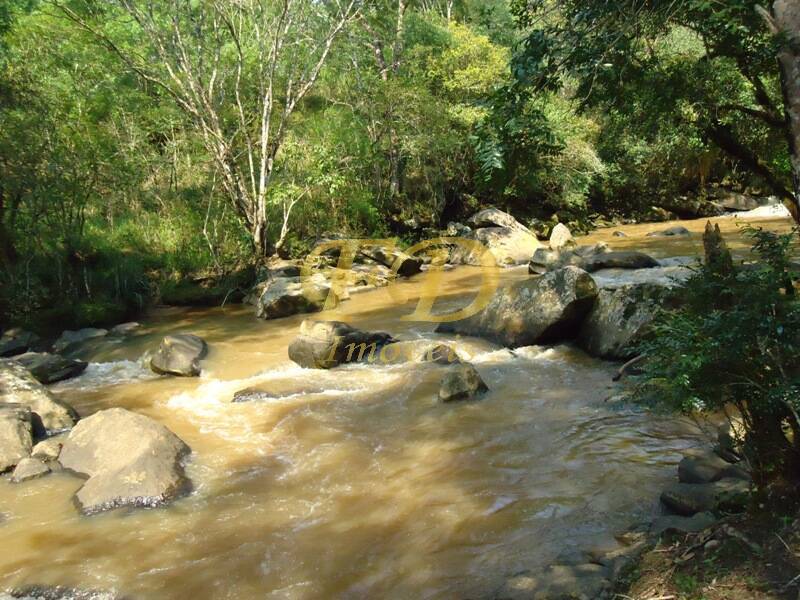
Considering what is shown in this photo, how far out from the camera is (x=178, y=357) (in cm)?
869

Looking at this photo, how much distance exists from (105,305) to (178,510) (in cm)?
870

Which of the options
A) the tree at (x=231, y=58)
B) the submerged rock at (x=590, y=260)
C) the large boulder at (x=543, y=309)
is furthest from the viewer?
the tree at (x=231, y=58)

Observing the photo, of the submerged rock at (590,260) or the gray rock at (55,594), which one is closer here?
the gray rock at (55,594)

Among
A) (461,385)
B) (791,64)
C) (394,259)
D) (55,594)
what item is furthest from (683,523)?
(394,259)

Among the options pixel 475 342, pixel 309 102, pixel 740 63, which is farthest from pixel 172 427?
pixel 309 102

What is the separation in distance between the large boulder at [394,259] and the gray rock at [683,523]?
12.4 m

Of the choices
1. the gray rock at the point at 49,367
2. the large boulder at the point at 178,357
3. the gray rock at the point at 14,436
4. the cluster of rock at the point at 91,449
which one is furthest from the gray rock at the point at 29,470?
the gray rock at the point at 49,367

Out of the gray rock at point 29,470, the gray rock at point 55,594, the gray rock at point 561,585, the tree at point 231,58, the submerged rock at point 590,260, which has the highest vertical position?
the tree at point 231,58

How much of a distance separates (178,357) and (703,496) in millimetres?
7171

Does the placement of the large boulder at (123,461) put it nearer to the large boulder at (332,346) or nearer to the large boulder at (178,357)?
the large boulder at (178,357)

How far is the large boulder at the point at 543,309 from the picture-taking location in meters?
8.15

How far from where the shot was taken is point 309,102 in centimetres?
2078

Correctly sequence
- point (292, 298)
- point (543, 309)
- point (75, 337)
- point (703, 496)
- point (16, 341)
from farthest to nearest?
point (292, 298) → point (75, 337) → point (16, 341) → point (543, 309) → point (703, 496)

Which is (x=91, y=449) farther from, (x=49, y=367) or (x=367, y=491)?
(x=49, y=367)
